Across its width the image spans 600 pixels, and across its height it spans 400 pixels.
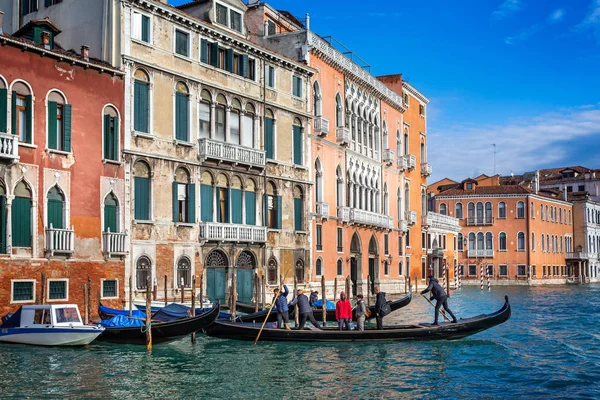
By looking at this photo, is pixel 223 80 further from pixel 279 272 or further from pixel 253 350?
pixel 253 350

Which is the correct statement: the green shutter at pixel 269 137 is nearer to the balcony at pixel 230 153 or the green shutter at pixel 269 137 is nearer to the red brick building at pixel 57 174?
the balcony at pixel 230 153

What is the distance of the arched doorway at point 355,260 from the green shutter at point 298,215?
14.4ft

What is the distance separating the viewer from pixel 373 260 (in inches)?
1195

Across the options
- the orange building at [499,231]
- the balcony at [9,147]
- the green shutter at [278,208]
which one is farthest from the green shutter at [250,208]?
the orange building at [499,231]

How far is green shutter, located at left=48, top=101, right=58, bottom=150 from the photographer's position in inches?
648

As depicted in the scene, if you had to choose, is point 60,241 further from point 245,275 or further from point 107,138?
point 245,275

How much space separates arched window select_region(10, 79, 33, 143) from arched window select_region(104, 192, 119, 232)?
2.30 metres

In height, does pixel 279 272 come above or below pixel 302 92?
below

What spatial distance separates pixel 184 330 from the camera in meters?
14.3

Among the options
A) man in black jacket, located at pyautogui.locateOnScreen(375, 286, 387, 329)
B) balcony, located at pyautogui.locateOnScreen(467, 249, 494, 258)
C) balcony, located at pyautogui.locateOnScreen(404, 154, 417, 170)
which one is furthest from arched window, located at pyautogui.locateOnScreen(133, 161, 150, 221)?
balcony, located at pyautogui.locateOnScreen(467, 249, 494, 258)

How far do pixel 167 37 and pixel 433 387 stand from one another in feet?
37.9

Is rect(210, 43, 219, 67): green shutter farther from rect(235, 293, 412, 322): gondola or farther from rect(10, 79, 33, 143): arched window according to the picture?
rect(235, 293, 412, 322): gondola

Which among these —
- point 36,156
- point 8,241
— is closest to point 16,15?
point 36,156

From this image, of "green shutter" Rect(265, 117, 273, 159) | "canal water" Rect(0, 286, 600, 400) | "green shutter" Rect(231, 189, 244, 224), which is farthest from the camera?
"green shutter" Rect(265, 117, 273, 159)
